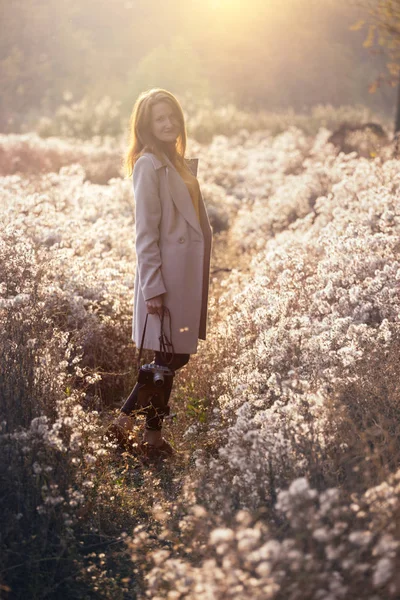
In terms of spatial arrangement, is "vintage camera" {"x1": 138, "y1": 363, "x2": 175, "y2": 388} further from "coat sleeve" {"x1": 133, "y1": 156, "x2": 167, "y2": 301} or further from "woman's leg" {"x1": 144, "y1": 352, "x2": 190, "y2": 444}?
"coat sleeve" {"x1": 133, "y1": 156, "x2": 167, "y2": 301}

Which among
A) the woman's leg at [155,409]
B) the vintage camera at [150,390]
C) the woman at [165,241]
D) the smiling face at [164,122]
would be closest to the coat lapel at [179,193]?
the woman at [165,241]

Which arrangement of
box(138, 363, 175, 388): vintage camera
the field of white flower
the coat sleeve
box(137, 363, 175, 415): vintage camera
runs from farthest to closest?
box(137, 363, 175, 415): vintage camera → box(138, 363, 175, 388): vintage camera → the coat sleeve → the field of white flower

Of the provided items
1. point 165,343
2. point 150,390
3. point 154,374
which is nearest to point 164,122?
point 165,343

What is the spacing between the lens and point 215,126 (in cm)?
2366

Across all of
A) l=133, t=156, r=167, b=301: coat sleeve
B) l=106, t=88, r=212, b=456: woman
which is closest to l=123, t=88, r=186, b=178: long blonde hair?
l=106, t=88, r=212, b=456: woman

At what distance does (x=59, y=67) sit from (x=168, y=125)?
49190 millimetres

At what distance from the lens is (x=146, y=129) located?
4496 millimetres

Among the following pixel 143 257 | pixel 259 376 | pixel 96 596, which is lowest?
pixel 96 596

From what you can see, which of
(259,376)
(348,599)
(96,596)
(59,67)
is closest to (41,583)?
(96,596)

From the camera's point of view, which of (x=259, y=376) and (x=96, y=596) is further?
(x=259, y=376)

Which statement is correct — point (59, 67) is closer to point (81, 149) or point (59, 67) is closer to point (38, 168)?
point (81, 149)

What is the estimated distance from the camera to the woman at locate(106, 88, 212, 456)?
427 centimetres

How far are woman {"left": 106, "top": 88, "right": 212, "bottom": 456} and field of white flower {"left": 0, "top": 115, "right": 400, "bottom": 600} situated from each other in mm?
424

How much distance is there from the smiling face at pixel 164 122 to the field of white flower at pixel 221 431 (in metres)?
1.32
